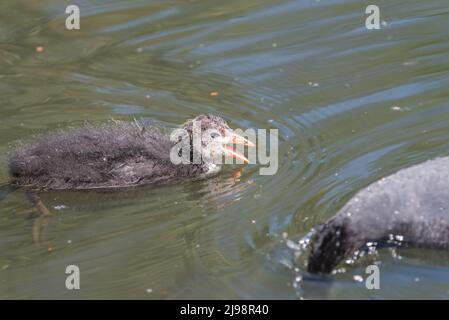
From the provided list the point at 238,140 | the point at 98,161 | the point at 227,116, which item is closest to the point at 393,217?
the point at 238,140

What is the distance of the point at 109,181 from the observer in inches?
296

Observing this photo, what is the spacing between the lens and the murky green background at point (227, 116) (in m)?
5.76

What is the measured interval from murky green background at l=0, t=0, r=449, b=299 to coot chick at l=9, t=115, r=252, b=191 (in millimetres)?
157

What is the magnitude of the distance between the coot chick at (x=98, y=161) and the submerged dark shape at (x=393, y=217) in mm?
2356

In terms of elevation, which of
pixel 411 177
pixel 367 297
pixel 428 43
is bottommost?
pixel 367 297

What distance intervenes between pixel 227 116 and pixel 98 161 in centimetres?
145

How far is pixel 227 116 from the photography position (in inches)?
332

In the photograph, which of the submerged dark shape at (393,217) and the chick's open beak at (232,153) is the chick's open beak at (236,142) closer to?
the chick's open beak at (232,153)

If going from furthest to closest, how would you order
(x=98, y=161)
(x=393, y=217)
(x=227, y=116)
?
1. (x=227, y=116)
2. (x=98, y=161)
3. (x=393, y=217)

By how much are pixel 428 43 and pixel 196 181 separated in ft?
9.76

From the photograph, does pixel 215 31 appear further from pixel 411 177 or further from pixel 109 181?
pixel 411 177

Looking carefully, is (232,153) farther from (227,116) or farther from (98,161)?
(98,161)

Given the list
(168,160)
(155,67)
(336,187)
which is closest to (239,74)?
(155,67)

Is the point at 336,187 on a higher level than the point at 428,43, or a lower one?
lower
